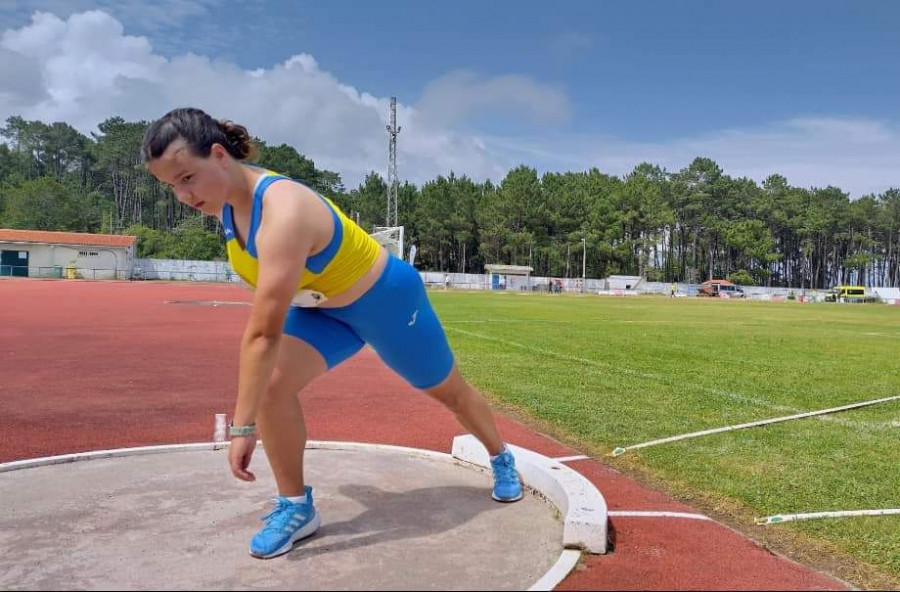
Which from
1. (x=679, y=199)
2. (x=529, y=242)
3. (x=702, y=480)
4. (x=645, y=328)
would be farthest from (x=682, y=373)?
(x=679, y=199)

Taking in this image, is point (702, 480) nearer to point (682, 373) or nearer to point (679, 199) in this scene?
point (682, 373)

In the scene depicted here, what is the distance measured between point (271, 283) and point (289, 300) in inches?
4.3

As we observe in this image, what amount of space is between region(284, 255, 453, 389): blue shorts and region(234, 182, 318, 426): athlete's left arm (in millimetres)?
595

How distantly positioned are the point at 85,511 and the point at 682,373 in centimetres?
932

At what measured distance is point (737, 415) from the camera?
7.69 m

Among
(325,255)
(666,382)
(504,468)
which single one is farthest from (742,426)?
(325,255)

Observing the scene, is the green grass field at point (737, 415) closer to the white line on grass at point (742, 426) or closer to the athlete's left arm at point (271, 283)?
the white line on grass at point (742, 426)

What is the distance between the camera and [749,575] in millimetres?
3273

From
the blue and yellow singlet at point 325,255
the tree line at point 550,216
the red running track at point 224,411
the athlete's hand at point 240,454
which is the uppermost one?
the tree line at point 550,216

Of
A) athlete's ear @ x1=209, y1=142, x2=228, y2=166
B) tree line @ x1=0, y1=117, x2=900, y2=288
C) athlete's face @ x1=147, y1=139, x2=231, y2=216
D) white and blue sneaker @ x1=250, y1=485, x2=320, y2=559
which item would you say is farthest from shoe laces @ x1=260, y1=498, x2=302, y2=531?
tree line @ x1=0, y1=117, x2=900, y2=288

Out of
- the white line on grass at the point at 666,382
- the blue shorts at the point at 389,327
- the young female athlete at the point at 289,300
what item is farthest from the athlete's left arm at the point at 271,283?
the white line on grass at the point at 666,382

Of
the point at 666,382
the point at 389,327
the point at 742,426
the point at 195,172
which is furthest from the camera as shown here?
the point at 666,382

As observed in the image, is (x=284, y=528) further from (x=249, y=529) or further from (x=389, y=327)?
(x=389, y=327)

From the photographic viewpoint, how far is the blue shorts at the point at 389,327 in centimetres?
354
